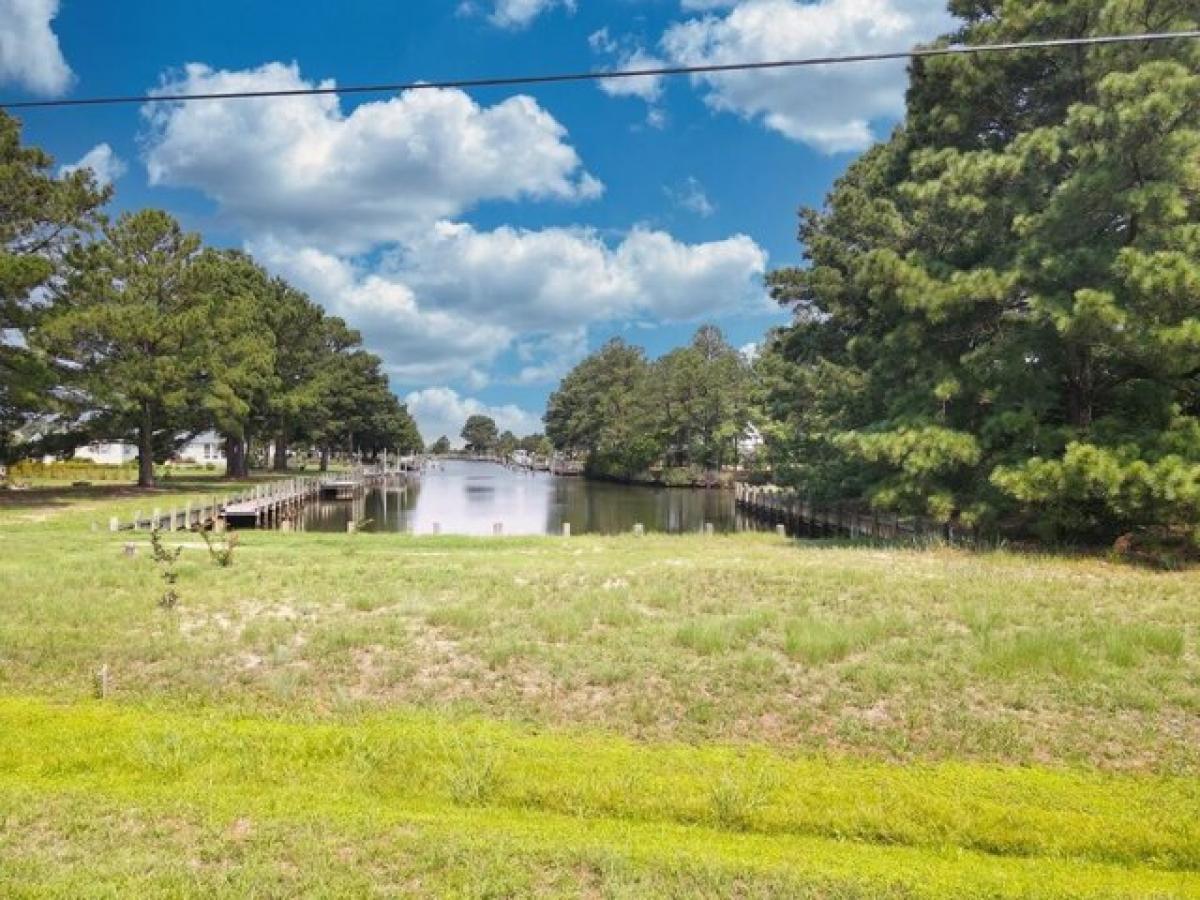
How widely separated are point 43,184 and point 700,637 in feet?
108

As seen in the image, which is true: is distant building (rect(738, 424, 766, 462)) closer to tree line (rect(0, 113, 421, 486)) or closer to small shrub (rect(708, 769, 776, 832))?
tree line (rect(0, 113, 421, 486))

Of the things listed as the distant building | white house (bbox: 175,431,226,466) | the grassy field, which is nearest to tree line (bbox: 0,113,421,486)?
the grassy field

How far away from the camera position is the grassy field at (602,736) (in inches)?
236

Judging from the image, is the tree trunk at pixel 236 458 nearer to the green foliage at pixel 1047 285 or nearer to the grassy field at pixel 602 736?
the grassy field at pixel 602 736

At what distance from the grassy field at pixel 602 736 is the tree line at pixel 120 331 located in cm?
2278

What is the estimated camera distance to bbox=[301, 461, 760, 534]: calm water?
44.4m

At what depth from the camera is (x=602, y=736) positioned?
8.55 metres

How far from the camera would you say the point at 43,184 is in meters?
31.3

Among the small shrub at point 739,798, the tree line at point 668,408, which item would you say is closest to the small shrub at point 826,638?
the small shrub at point 739,798

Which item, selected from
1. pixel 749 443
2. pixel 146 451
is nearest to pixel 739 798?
pixel 146 451

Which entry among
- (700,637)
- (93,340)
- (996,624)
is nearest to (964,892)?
(700,637)

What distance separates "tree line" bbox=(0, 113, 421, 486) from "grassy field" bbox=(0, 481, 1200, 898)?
74.7ft

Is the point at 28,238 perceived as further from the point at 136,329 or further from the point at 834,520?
the point at 834,520

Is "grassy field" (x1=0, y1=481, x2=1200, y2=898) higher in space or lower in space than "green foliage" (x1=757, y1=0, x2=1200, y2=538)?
lower
